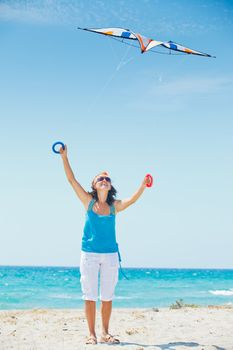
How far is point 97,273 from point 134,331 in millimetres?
1442

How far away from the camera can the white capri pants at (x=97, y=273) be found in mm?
5801

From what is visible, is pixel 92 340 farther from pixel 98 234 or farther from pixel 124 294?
pixel 124 294

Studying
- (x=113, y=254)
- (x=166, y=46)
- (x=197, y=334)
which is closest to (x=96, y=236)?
(x=113, y=254)

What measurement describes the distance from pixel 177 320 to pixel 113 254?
248 centimetres

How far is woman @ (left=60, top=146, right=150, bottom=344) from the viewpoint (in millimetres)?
5832

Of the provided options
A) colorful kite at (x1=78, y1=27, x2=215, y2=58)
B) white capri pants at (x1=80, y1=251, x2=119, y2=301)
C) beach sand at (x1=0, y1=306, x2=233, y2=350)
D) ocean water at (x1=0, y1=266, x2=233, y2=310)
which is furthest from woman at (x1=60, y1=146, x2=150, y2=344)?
ocean water at (x1=0, y1=266, x2=233, y2=310)

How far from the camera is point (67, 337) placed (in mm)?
6410

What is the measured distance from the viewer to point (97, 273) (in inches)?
229

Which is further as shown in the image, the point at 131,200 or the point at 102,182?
Answer: the point at 131,200

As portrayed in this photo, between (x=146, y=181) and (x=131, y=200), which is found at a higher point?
(x=146, y=181)

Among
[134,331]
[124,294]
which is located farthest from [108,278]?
[124,294]

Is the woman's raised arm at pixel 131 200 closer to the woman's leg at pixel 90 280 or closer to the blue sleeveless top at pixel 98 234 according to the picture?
the blue sleeveless top at pixel 98 234

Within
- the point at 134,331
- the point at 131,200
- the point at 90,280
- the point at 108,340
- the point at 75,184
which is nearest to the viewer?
the point at 90,280

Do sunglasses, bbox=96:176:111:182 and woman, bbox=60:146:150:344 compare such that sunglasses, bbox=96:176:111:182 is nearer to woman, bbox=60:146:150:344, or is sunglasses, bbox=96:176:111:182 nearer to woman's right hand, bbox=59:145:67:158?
woman, bbox=60:146:150:344
